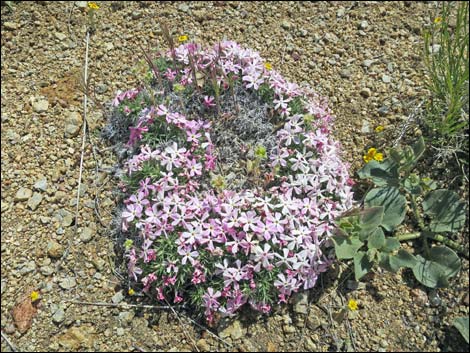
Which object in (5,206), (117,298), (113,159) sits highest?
(113,159)

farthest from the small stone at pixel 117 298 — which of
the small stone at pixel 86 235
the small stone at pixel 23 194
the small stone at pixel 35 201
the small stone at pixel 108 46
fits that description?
the small stone at pixel 108 46

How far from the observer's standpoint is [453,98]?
320 centimetres

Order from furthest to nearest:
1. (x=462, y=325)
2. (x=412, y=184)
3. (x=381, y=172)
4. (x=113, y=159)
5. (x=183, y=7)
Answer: (x=183, y=7)
(x=113, y=159)
(x=381, y=172)
(x=412, y=184)
(x=462, y=325)

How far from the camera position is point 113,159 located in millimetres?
3680

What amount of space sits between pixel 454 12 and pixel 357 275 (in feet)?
8.98

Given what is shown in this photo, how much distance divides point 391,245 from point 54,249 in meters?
2.30

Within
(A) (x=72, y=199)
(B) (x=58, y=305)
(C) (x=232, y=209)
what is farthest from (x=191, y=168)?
(B) (x=58, y=305)

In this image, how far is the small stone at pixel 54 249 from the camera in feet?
10.8

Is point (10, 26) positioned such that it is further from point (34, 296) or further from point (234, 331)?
point (234, 331)

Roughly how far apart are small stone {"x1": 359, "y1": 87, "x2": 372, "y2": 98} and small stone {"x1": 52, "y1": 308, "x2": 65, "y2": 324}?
9.31ft

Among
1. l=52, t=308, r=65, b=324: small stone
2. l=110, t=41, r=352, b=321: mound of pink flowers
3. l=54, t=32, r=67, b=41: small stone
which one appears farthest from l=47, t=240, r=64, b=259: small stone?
l=54, t=32, r=67, b=41: small stone

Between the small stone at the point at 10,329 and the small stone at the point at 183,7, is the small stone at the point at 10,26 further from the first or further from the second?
the small stone at the point at 10,329

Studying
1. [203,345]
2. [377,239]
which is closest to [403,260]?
[377,239]

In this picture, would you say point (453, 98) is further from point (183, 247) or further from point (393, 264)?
point (183, 247)
